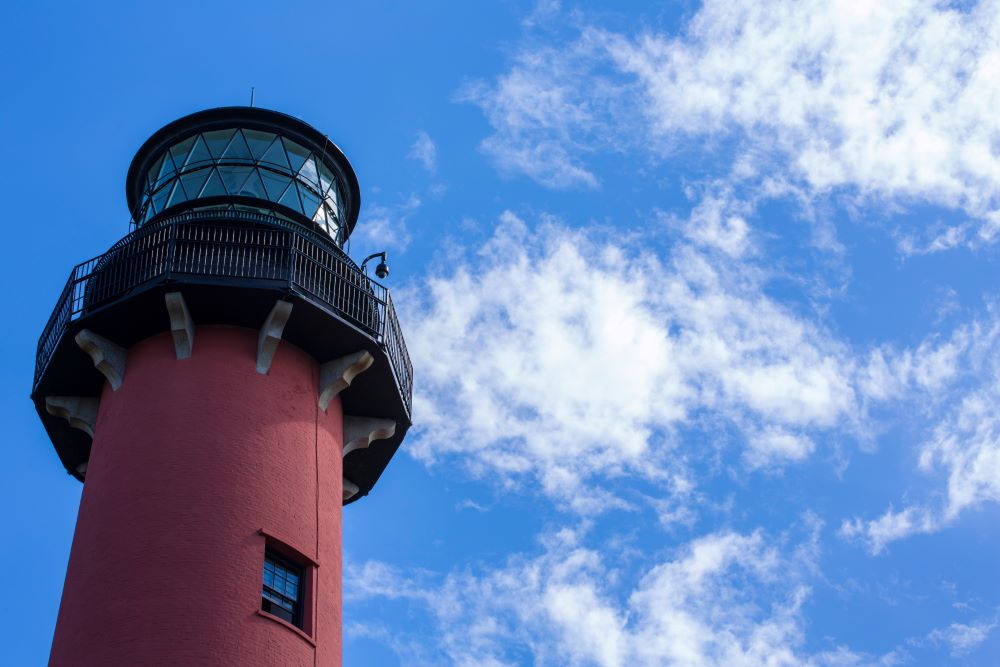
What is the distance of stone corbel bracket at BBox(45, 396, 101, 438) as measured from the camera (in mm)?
23609

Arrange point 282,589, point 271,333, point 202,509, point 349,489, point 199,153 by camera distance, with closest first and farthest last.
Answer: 1. point 202,509
2. point 282,589
3. point 271,333
4. point 199,153
5. point 349,489

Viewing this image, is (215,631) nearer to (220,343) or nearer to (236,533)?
(236,533)

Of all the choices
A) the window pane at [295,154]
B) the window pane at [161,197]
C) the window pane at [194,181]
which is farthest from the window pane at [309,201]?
the window pane at [161,197]

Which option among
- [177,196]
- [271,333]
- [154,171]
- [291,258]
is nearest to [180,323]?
[271,333]

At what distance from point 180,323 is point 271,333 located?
1628 mm

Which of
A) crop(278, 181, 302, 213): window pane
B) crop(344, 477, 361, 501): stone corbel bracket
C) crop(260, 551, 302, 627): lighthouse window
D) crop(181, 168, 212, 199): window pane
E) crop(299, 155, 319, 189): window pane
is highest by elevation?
crop(299, 155, 319, 189): window pane

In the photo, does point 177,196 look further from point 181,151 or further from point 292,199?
point 292,199

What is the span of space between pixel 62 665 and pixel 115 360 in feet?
20.2

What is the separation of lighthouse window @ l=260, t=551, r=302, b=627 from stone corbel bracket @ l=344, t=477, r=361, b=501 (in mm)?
5618

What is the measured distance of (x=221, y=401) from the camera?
21312mm

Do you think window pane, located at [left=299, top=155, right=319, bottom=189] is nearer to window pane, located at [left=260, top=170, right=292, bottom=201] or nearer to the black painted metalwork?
the black painted metalwork

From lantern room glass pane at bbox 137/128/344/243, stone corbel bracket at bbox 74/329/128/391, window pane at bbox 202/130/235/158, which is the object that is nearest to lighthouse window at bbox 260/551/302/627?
stone corbel bracket at bbox 74/329/128/391

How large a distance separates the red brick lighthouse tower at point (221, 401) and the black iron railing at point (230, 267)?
1.7 inches

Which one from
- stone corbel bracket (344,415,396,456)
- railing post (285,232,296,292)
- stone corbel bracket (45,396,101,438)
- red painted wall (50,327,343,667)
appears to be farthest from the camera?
stone corbel bracket (344,415,396,456)
